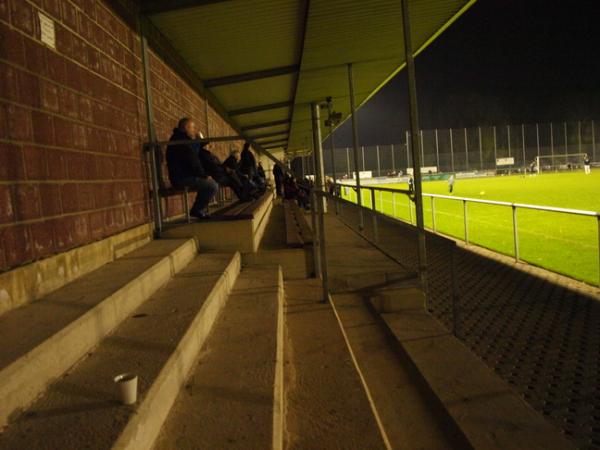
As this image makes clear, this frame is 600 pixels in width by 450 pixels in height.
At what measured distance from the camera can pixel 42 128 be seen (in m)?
3.19

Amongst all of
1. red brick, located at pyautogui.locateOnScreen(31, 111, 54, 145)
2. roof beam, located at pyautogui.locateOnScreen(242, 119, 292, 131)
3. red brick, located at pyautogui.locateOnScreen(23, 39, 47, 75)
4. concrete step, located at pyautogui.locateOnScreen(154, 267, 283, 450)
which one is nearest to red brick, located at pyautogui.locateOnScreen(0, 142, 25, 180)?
red brick, located at pyautogui.locateOnScreen(31, 111, 54, 145)

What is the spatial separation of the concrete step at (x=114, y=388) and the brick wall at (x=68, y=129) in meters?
0.77

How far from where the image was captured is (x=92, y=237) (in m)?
3.85

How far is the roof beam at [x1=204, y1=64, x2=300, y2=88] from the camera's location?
9.38m

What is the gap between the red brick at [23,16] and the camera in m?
2.98

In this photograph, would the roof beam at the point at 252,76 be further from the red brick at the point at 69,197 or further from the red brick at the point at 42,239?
the red brick at the point at 42,239

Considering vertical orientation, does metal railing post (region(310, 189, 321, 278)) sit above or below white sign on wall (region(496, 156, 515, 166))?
below

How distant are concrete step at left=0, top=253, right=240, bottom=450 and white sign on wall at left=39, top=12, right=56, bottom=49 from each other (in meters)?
1.75

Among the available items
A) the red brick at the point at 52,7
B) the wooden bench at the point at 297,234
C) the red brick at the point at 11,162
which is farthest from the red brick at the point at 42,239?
the wooden bench at the point at 297,234

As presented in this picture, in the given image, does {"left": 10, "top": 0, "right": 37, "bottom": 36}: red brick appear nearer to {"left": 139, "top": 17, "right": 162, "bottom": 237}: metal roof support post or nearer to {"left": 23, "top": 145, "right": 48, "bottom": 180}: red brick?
{"left": 23, "top": 145, "right": 48, "bottom": 180}: red brick

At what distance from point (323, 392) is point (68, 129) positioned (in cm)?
238

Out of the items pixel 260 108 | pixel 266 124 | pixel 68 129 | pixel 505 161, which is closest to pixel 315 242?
pixel 68 129

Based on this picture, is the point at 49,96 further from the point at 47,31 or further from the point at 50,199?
the point at 50,199

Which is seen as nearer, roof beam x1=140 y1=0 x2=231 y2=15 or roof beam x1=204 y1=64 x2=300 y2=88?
roof beam x1=140 y1=0 x2=231 y2=15
